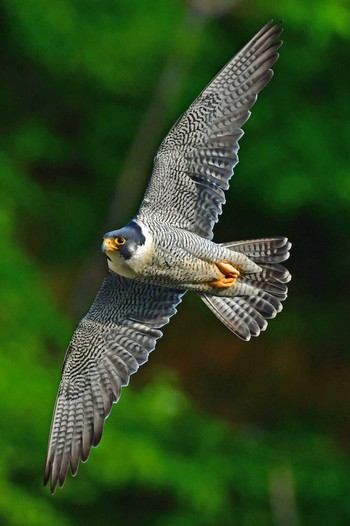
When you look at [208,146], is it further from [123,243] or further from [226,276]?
[123,243]

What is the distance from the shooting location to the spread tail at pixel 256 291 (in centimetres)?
800

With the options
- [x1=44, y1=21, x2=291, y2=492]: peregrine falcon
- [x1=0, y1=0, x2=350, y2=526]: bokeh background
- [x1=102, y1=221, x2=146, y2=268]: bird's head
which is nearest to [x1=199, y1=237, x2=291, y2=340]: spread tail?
[x1=44, y1=21, x2=291, y2=492]: peregrine falcon

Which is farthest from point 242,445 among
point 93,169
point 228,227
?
point 93,169

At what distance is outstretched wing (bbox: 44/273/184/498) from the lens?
319 inches

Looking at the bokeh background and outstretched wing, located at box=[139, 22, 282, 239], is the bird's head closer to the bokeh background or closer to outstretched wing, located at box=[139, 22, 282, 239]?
outstretched wing, located at box=[139, 22, 282, 239]

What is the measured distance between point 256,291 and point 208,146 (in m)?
0.83

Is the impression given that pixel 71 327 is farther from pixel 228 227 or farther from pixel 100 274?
pixel 228 227

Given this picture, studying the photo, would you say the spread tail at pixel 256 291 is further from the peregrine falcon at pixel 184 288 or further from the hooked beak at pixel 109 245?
the hooked beak at pixel 109 245

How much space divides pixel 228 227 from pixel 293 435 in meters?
2.61

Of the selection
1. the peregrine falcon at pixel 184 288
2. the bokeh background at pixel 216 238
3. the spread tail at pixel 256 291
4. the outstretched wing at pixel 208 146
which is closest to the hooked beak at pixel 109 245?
the peregrine falcon at pixel 184 288

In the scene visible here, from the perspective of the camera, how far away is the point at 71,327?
1454 centimetres

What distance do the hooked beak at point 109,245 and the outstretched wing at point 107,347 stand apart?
82 cm

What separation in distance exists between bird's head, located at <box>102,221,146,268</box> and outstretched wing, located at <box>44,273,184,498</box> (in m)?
0.79

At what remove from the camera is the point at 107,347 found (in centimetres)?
821
